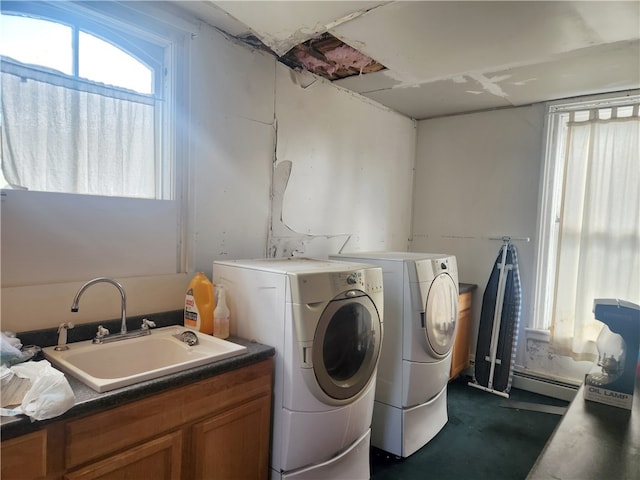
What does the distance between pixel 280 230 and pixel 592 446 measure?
6.09ft

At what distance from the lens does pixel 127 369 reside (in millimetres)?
1623

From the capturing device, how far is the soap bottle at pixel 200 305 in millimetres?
1802

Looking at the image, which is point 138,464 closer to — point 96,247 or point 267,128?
point 96,247

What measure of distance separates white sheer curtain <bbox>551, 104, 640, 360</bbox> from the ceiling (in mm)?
323

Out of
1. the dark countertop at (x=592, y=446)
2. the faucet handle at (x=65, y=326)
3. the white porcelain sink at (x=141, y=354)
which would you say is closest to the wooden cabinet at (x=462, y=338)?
the dark countertop at (x=592, y=446)

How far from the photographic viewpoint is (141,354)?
1.67 metres

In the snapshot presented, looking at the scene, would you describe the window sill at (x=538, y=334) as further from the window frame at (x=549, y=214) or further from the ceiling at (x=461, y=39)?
the ceiling at (x=461, y=39)

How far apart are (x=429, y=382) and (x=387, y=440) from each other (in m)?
0.42

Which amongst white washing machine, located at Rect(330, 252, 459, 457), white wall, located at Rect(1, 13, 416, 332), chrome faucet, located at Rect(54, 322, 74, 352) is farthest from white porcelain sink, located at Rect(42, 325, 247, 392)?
white washing machine, located at Rect(330, 252, 459, 457)

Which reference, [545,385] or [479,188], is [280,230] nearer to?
[479,188]

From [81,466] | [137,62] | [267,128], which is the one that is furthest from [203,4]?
[81,466]

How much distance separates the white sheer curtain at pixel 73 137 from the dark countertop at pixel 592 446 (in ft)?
6.15

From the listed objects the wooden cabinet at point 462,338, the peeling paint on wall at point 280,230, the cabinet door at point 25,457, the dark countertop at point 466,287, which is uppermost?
the peeling paint on wall at point 280,230

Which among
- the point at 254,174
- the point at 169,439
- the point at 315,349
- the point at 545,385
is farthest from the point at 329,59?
the point at 545,385
